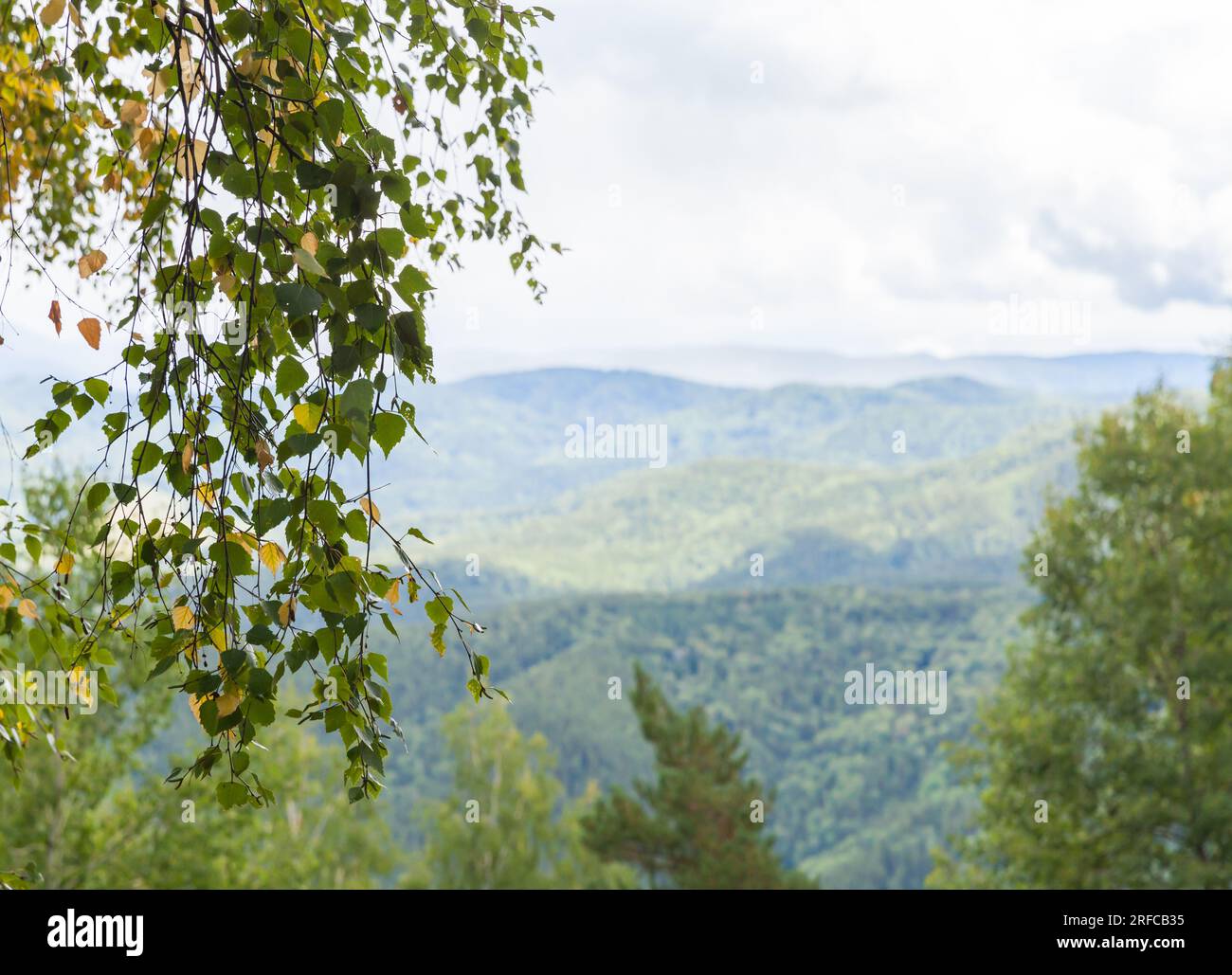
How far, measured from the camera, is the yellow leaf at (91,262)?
60.5 inches

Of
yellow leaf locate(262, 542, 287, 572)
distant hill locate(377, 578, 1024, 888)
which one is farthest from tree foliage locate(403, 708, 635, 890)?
distant hill locate(377, 578, 1024, 888)

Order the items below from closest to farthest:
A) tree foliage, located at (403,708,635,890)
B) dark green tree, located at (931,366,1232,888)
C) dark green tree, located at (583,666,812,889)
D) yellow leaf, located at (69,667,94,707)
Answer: yellow leaf, located at (69,667,94,707)
dark green tree, located at (931,366,1232,888)
dark green tree, located at (583,666,812,889)
tree foliage, located at (403,708,635,890)

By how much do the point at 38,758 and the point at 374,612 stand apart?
12371 mm

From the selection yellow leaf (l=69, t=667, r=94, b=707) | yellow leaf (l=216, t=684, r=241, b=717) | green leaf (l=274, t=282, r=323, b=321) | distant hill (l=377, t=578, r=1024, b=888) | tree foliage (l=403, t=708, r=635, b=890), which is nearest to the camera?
green leaf (l=274, t=282, r=323, b=321)

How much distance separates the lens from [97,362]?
1796 mm

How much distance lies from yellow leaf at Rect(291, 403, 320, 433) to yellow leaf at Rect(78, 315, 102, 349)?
50 cm

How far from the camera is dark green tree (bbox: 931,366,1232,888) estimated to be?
12.2 metres

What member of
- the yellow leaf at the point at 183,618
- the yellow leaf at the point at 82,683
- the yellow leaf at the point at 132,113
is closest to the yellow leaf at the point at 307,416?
the yellow leaf at the point at 183,618

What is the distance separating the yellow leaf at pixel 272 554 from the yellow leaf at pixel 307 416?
0.32 metres

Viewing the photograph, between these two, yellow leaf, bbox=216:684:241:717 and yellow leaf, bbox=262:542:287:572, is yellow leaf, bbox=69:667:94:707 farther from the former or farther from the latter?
yellow leaf, bbox=216:684:241:717

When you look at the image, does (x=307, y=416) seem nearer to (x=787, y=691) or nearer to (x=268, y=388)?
(x=268, y=388)

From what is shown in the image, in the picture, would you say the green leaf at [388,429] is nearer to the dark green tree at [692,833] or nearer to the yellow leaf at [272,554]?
the yellow leaf at [272,554]
